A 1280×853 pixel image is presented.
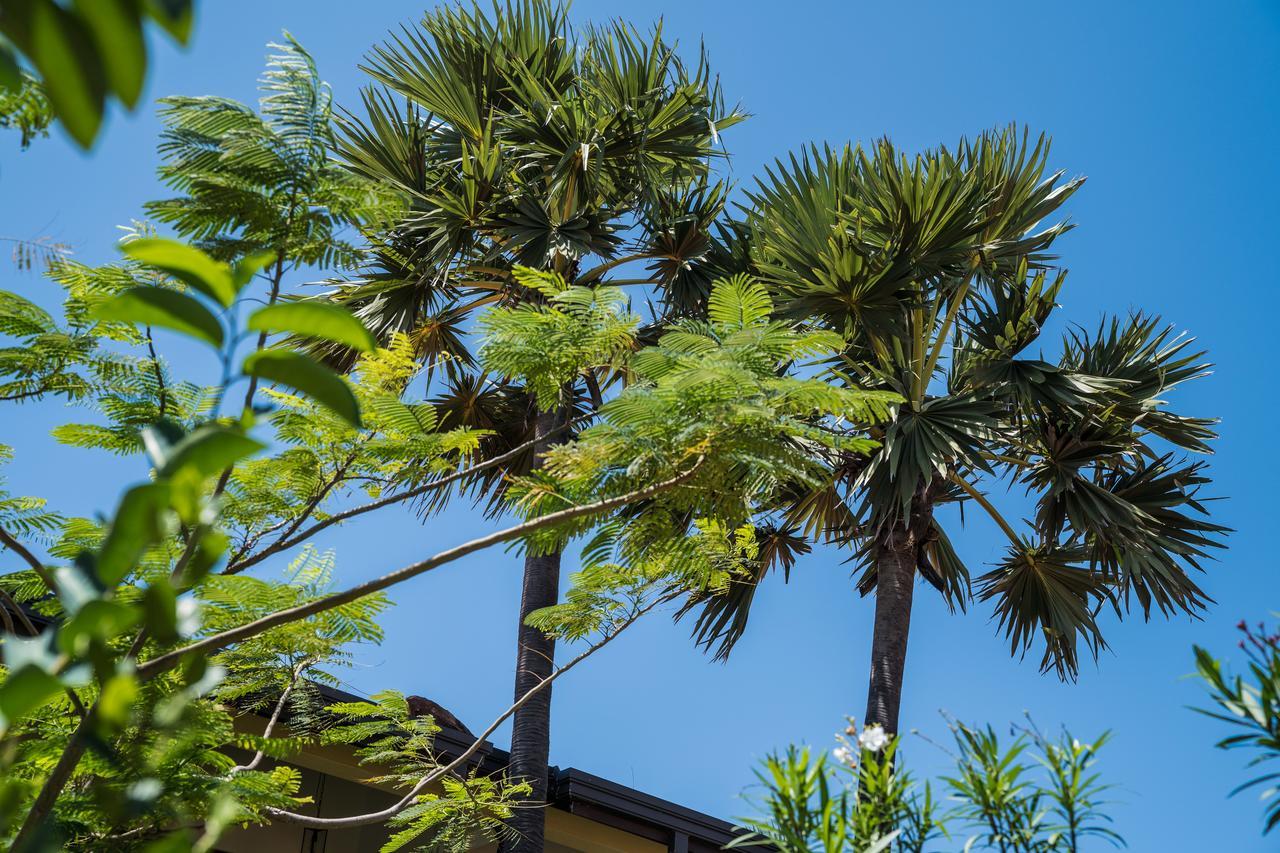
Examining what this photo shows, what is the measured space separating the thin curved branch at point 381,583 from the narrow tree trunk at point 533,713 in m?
5.08

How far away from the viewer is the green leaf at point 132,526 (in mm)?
1123

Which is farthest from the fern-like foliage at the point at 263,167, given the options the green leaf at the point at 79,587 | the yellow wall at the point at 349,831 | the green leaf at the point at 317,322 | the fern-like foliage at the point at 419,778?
the yellow wall at the point at 349,831

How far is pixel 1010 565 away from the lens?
39.7ft

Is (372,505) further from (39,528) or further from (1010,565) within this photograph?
(1010,565)

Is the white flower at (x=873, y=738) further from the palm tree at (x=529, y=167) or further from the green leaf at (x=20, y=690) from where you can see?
the palm tree at (x=529, y=167)

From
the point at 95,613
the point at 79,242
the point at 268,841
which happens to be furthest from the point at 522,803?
→ the point at 95,613

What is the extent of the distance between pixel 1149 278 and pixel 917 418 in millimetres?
13282

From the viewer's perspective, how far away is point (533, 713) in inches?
391

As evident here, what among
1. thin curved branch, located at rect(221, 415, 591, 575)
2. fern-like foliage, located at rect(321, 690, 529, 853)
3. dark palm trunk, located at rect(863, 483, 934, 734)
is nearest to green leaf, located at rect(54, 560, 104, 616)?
thin curved branch, located at rect(221, 415, 591, 575)

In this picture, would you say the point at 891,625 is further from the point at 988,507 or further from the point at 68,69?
the point at 68,69

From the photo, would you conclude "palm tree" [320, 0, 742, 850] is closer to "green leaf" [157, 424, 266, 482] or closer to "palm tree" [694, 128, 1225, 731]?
"palm tree" [694, 128, 1225, 731]

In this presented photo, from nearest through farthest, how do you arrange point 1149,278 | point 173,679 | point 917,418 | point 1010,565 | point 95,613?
point 95,613 → point 173,679 → point 917,418 → point 1010,565 → point 1149,278

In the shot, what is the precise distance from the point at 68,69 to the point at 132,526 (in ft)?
1.43

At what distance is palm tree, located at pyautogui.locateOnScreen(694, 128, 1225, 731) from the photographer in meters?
10.2
